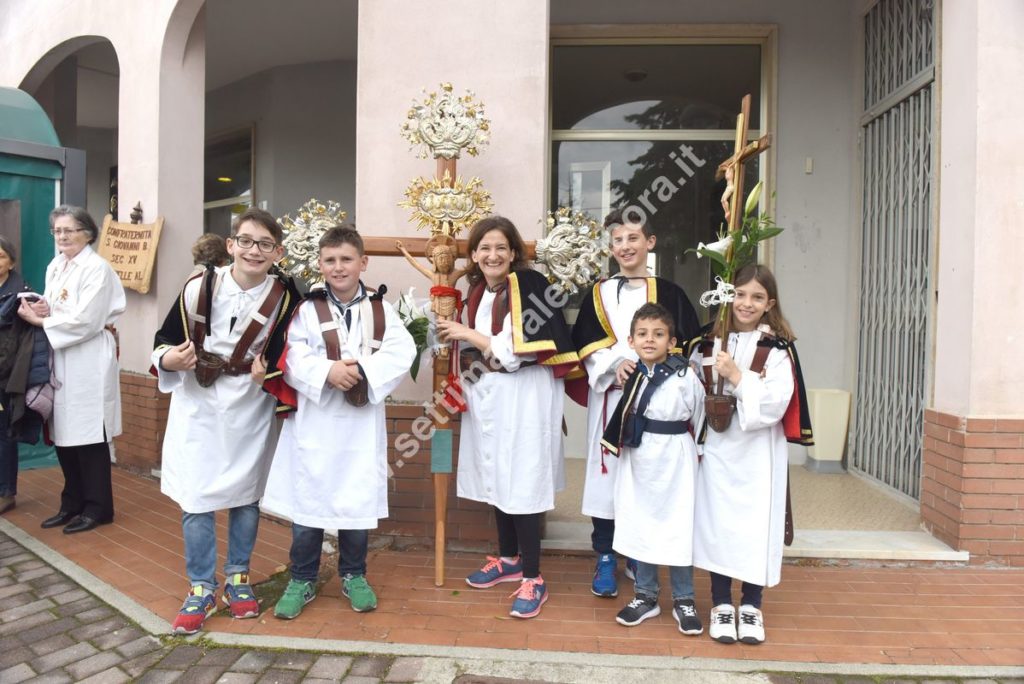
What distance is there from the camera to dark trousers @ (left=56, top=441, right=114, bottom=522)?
15.3 feet

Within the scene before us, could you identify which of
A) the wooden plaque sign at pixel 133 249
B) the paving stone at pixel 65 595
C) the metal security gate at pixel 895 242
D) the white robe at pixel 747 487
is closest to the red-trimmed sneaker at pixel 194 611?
the paving stone at pixel 65 595

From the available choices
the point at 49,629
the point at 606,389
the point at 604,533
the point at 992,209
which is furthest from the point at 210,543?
the point at 992,209

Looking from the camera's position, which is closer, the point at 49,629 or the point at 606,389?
the point at 49,629

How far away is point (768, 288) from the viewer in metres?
3.27

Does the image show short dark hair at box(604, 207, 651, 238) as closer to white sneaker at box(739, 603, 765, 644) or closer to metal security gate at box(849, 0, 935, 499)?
white sneaker at box(739, 603, 765, 644)

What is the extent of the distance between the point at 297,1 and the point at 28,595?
5.42m

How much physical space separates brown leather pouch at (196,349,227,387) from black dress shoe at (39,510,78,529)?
2.23 m

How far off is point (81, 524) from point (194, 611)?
186cm

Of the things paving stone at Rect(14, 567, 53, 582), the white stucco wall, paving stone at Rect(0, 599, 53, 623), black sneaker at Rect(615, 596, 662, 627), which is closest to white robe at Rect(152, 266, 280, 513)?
paving stone at Rect(0, 599, 53, 623)

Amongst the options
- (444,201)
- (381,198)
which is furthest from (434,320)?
(381,198)

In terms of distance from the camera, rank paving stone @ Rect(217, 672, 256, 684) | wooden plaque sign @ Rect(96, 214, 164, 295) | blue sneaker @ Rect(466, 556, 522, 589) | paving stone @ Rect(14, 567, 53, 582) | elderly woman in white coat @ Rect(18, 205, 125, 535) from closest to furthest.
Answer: paving stone @ Rect(217, 672, 256, 684) < blue sneaker @ Rect(466, 556, 522, 589) < paving stone @ Rect(14, 567, 53, 582) < elderly woman in white coat @ Rect(18, 205, 125, 535) < wooden plaque sign @ Rect(96, 214, 164, 295)

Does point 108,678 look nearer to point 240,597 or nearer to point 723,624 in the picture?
point 240,597

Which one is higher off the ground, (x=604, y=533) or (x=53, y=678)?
(x=604, y=533)

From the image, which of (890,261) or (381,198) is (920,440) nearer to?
(890,261)
